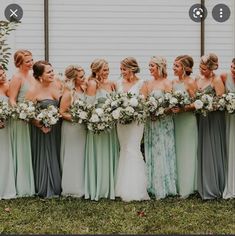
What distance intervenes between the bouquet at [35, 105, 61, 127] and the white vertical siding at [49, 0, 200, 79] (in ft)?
11.9

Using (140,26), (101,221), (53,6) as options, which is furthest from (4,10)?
(101,221)

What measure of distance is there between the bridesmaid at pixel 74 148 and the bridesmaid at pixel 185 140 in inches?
43.5

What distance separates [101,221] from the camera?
7.24 m

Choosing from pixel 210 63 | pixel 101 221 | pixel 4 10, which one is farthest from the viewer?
pixel 4 10

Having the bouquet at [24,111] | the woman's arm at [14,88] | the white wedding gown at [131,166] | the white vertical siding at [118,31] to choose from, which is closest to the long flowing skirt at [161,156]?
the white wedding gown at [131,166]

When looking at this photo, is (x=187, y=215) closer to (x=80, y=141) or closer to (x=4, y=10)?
(x=80, y=141)

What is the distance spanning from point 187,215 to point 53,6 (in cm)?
552

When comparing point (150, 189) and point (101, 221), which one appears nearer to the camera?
point (101, 221)

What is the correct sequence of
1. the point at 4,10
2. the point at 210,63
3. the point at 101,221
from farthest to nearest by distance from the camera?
1. the point at 4,10
2. the point at 210,63
3. the point at 101,221

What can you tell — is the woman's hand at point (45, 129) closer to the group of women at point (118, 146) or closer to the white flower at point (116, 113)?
the group of women at point (118, 146)

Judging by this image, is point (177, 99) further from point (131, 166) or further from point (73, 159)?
point (73, 159)

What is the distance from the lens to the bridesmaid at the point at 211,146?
8148mm

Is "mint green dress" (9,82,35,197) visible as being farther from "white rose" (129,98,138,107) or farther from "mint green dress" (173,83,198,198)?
"mint green dress" (173,83,198,198)

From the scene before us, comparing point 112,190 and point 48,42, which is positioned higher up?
point 48,42
